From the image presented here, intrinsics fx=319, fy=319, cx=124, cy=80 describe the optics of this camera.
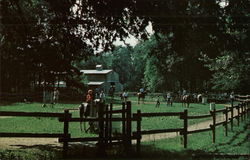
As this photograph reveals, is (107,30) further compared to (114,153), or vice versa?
(107,30)

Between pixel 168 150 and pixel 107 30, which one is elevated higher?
pixel 107 30

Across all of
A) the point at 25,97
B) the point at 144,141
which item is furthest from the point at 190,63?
the point at 144,141

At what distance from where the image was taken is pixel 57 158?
32.2ft

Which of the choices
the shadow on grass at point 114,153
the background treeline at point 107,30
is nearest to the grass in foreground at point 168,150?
the shadow on grass at point 114,153

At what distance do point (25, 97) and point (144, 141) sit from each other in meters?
34.1

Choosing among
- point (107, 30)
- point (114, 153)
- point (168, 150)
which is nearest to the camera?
point (114, 153)

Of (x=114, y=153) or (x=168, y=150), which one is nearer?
(x=114, y=153)

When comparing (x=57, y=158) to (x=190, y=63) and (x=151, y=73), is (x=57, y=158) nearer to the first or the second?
(x=190, y=63)

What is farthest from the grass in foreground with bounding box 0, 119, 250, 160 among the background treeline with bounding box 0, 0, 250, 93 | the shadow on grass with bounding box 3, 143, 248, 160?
the background treeline with bounding box 0, 0, 250, 93

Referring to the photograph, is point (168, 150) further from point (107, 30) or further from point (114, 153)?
point (107, 30)

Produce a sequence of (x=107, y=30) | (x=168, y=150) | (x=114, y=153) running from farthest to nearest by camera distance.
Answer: (x=107, y=30) < (x=168, y=150) < (x=114, y=153)

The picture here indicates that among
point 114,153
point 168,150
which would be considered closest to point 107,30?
point 114,153

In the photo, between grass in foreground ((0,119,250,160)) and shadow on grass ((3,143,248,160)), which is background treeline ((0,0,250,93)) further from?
grass in foreground ((0,119,250,160))

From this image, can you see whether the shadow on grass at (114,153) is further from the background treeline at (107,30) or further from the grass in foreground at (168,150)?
the background treeline at (107,30)
